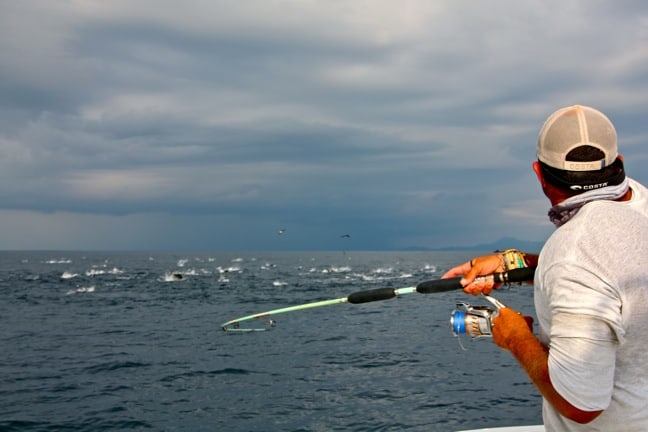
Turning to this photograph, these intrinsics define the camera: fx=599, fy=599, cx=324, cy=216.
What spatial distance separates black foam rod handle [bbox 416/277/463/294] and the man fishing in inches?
35.8

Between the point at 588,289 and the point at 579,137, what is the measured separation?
0.60 meters

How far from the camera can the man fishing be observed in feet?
6.61

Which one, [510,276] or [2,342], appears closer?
[510,276]

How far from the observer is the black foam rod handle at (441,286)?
3.43 meters

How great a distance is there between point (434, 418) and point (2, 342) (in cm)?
1759

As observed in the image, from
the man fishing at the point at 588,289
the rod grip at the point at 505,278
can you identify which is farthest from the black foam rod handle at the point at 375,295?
the man fishing at the point at 588,289

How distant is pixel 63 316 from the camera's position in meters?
29.7

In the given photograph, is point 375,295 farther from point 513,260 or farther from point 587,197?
point 587,197

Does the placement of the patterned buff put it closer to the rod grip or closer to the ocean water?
the rod grip

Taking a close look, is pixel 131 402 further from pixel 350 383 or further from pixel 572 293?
pixel 572 293


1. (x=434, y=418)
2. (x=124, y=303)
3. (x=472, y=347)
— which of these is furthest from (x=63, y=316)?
Answer: (x=434, y=418)

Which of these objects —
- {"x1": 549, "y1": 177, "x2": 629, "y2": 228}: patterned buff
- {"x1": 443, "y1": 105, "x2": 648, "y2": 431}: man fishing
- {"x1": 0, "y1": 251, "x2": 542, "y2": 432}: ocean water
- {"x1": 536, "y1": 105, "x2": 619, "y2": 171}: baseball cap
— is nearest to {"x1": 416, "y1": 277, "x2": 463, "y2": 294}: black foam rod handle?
{"x1": 443, "y1": 105, "x2": 648, "y2": 431}: man fishing

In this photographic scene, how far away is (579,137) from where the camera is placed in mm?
2264

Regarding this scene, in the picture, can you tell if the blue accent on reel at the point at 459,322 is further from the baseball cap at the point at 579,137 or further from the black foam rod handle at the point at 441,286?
the baseball cap at the point at 579,137
